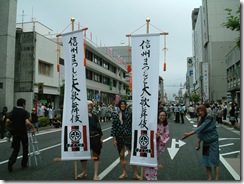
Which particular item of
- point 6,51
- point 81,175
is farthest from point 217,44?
point 81,175

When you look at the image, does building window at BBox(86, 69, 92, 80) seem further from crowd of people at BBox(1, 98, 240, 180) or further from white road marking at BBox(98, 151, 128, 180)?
crowd of people at BBox(1, 98, 240, 180)

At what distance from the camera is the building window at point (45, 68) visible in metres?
26.5

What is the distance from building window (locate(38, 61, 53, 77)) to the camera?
26491mm

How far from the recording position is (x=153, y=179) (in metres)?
5.60

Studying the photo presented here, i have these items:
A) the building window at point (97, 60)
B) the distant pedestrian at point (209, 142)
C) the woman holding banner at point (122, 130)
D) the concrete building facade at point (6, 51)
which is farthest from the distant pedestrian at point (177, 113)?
the building window at point (97, 60)

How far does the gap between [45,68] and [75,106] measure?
22333 millimetres

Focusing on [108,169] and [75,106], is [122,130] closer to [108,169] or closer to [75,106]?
[75,106]

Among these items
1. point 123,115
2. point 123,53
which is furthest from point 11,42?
point 123,53

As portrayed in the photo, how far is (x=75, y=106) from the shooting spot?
6.35 meters

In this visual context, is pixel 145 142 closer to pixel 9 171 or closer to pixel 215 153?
pixel 215 153

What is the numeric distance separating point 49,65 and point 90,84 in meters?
11.7

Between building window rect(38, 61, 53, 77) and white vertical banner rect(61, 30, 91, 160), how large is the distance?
2078 cm

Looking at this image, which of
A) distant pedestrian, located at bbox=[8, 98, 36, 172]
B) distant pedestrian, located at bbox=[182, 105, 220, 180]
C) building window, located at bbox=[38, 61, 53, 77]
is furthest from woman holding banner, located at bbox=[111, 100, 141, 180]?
building window, located at bbox=[38, 61, 53, 77]

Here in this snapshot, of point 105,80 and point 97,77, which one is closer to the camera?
point 97,77
